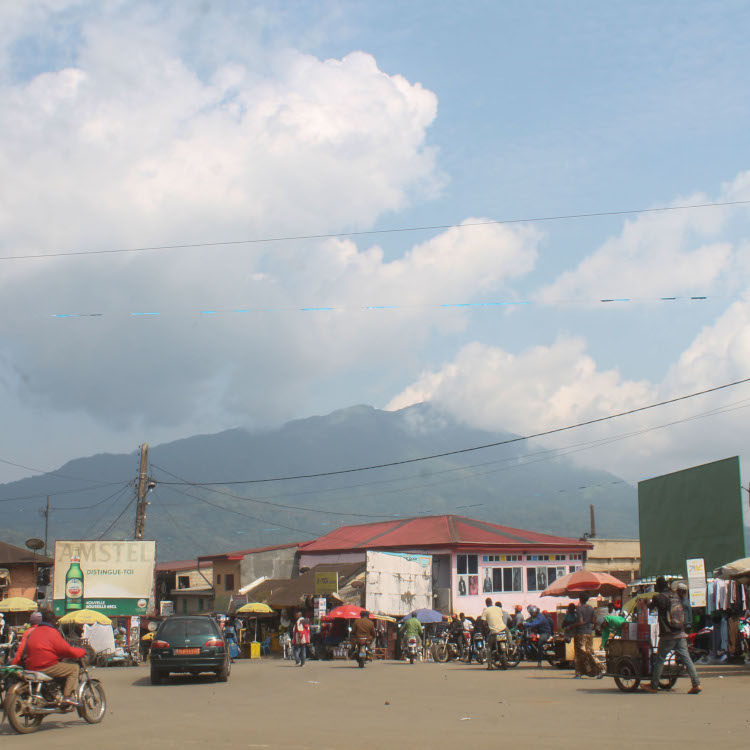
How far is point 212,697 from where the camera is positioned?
1647 centimetres

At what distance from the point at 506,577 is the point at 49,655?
37.8 m

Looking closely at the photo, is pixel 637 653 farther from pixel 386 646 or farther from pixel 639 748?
pixel 386 646

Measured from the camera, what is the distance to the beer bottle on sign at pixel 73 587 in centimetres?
3847

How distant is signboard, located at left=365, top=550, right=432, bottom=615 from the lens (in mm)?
37125

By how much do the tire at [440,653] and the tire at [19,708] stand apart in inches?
722

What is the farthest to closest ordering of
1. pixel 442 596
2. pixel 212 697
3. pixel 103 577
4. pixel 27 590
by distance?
pixel 27 590 → pixel 442 596 → pixel 103 577 → pixel 212 697

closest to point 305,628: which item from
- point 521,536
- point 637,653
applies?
point 637,653

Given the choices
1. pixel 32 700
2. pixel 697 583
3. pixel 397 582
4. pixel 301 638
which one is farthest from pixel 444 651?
pixel 32 700

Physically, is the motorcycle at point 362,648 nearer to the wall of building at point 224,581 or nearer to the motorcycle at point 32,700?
the motorcycle at point 32,700

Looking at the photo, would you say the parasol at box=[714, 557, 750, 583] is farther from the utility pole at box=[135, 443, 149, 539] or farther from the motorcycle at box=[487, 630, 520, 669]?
the utility pole at box=[135, 443, 149, 539]

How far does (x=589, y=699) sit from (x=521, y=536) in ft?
119

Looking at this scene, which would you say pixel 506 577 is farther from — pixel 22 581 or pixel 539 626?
pixel 22 581

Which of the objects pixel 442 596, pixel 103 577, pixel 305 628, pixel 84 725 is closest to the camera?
pixel 84 725

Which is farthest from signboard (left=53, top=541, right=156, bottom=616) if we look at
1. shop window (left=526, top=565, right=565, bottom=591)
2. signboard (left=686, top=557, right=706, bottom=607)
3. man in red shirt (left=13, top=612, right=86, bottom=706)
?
man in red shirt (left=13, top=612, right=86, bottom=706)
